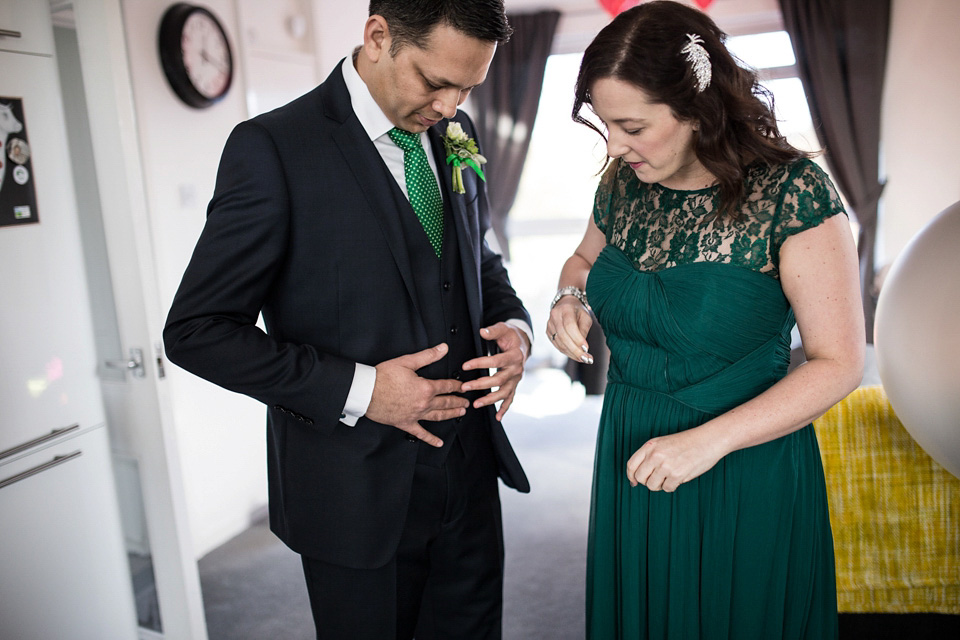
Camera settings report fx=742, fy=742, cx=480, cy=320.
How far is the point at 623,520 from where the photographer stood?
5.15 ft

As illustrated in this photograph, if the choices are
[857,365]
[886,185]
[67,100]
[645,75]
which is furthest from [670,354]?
[886,185]

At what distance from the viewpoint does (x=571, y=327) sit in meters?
1.61

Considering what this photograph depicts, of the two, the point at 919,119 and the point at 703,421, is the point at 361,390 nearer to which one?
the point at 703,421

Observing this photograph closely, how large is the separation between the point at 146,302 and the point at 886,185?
5016mm

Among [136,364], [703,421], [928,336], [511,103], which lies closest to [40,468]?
[136,364]

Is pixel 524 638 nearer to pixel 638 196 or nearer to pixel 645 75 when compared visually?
pixel 638 196

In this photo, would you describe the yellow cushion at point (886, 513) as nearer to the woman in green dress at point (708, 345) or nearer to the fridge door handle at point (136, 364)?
the woman in green dress at point (708, 345)

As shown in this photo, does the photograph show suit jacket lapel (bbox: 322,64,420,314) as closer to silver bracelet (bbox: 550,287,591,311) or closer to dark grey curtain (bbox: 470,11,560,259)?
silver bracelet (bbox: 550,287,591,311)

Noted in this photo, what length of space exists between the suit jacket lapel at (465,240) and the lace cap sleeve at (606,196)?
1.08 ft

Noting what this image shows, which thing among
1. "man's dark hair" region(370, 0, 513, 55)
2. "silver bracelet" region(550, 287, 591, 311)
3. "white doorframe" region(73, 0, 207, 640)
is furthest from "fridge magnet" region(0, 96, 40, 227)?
"silver bracelet" region(550, 287, 591, 311)

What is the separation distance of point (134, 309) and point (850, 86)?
4.95 m

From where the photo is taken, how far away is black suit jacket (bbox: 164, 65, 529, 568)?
1328 millimetres

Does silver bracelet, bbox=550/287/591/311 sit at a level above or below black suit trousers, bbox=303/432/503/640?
above

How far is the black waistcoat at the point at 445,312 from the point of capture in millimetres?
1488
